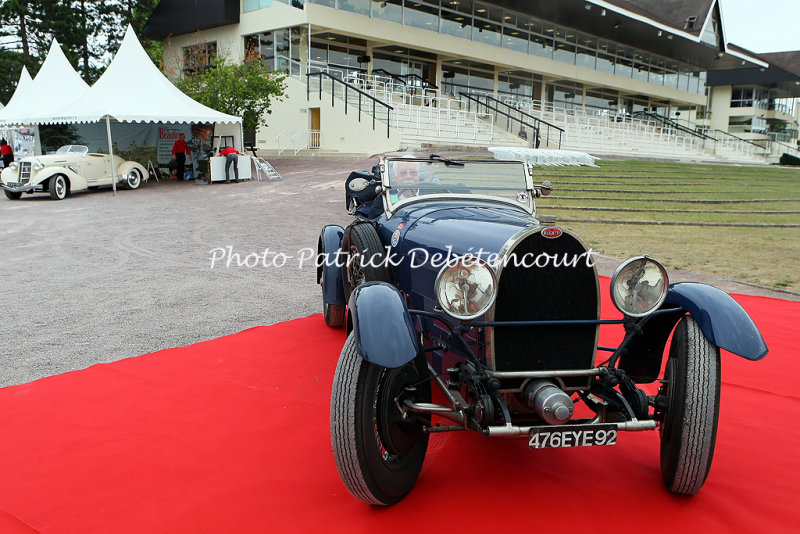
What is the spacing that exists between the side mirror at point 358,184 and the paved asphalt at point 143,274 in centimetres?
143

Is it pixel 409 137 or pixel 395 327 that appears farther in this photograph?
pixel 409 137

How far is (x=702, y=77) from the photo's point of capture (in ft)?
146

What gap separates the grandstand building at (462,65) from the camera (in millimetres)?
22328

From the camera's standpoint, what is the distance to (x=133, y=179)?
1670 cm

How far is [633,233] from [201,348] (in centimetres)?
835

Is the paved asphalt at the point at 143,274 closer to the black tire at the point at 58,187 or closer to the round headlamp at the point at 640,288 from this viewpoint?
the black tire at the point at 58,187

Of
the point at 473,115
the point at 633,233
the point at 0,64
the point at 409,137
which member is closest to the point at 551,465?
the point at 633,233

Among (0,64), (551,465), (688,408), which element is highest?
(0,64)

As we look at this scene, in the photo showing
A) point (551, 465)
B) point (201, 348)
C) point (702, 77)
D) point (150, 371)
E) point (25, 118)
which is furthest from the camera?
point (702, 77)

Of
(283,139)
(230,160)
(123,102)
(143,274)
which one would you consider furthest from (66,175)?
(143,274)

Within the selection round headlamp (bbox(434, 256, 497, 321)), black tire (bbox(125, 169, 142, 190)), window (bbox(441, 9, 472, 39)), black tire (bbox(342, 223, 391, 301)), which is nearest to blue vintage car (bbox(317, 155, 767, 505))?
round headlamp (bbox(434, 256, 497, 321))

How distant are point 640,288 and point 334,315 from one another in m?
2.97

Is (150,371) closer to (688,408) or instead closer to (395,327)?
(395,327)

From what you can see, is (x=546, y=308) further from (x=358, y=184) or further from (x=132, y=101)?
(x=132, y=101)
